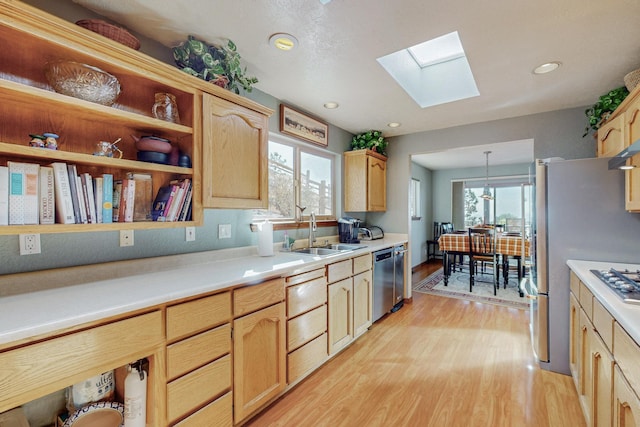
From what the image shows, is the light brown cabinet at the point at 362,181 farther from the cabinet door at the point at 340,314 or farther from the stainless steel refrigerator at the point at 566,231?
the stainless steel refrigerator at the point at 566,231

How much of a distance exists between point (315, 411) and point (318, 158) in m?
2.51

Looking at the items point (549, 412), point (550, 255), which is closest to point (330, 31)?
point (550, 255)

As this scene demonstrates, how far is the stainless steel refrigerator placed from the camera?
1.95 meters

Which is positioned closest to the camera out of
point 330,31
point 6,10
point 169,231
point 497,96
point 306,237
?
point 6,10

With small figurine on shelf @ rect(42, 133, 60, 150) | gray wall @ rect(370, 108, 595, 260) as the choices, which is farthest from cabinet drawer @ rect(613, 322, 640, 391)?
gray wall @ rect(370, 108, 595, 260)

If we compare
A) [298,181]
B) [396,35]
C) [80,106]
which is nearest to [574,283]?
[396,35]

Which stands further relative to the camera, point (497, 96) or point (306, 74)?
point (497, 96)

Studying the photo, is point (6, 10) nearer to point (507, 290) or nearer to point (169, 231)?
point (169, 231)

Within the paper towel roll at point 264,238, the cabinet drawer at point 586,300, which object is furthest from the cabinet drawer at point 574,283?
the paper towel roll at point 264,238

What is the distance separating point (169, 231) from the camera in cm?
182

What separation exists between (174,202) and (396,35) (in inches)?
64.7

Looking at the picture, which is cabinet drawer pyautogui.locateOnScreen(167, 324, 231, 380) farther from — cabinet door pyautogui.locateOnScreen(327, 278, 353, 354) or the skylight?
the skylight

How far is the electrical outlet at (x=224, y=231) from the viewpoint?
2.15m

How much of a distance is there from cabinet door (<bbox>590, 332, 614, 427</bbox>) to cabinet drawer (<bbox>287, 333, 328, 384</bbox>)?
5.15 ft
